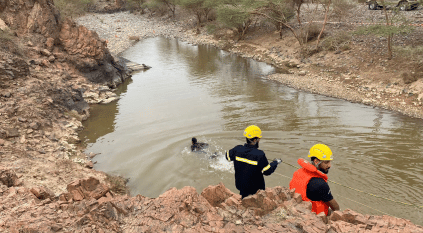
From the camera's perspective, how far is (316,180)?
2.84 metres

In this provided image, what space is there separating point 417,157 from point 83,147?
33.5 feet

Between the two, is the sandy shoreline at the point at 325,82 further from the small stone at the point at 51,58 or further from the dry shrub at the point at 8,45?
the dry shrub at the point at 8,45

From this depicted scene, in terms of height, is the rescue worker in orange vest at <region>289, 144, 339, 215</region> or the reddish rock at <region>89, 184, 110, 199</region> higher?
the rescue worker in orange vest at <region>289, 144, 339, 215</region>

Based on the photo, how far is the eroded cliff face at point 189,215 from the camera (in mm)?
2771

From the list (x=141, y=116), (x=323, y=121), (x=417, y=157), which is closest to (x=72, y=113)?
(x=141, y=116)

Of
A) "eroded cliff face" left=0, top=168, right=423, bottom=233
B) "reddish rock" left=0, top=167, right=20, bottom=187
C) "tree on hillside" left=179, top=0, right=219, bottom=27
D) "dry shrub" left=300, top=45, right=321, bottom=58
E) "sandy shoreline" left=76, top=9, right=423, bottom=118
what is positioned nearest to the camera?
"eroded cliff face" left=0, top=168, right=423, bottom=233

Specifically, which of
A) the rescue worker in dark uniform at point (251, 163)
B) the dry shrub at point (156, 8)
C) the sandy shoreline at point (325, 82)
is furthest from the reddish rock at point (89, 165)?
the dry shrub at point (156, 8)

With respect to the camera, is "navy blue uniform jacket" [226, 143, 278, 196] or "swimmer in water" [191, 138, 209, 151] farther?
"swimmer in water" [191, 138, 209, 151]

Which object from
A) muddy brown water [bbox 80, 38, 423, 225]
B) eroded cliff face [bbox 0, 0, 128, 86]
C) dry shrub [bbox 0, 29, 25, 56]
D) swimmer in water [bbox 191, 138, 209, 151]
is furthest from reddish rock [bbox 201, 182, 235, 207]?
eroded cliff face [bbox 0, 0, 128, 86]

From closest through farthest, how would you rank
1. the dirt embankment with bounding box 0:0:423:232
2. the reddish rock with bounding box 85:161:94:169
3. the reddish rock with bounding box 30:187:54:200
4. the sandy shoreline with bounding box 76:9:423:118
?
1. the dirt embankment with bounding box 0:0:423:232
2. the reddish rock with bounding box 30:187:54:200
3. the reddish rock with bounding box 85:161:94:169
4. the sandy shoreline with bounding box 76:9:423:118

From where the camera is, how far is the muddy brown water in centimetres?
646

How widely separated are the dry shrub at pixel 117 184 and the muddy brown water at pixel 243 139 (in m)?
0.23

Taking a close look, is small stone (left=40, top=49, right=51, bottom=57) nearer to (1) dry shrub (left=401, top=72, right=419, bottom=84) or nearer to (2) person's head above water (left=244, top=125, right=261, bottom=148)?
(2) person's head above water (left=244, top=125, right=261, bottom=148)

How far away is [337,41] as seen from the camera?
56.7 ft
